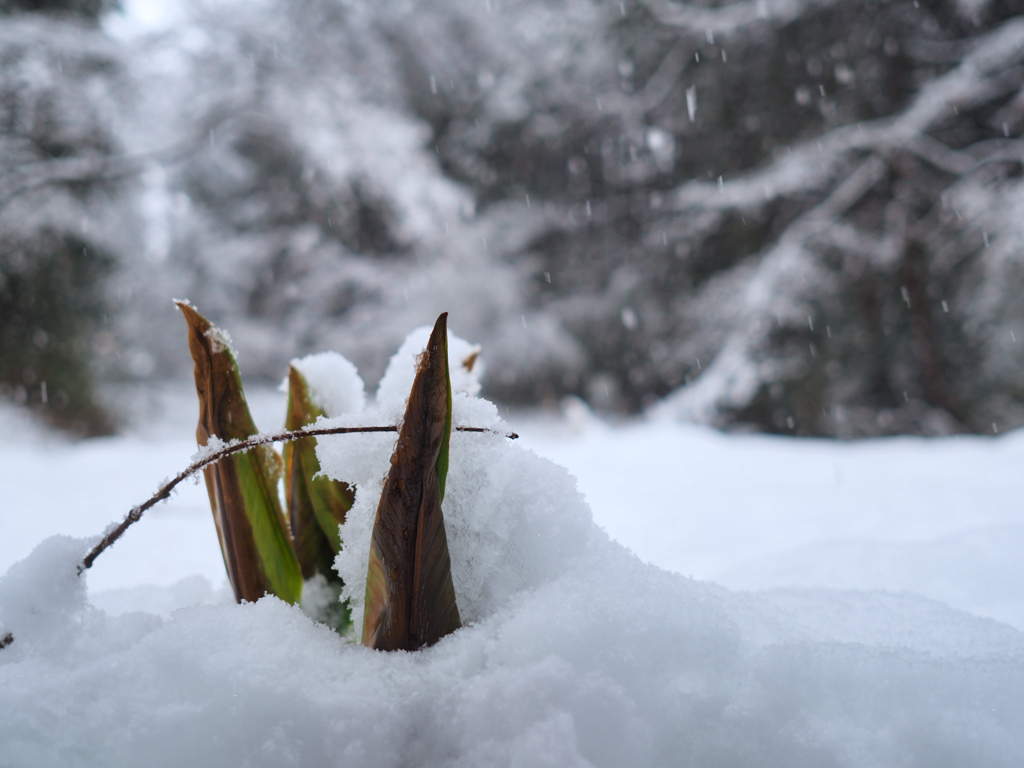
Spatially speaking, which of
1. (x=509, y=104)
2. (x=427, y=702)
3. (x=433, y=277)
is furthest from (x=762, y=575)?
(x=509, y=104)

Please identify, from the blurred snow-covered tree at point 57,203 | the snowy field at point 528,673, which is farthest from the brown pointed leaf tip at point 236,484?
the blurred snow-covered tree at point 57,203

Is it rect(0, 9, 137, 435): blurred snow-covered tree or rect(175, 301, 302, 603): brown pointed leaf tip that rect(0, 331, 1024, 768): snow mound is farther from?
rect(0, 9, 137, 435): blurred snow-covered tree

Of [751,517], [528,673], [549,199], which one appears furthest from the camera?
[549,199]

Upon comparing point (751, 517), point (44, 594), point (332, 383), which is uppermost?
point (332, 383)

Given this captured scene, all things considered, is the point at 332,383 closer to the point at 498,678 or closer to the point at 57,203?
the point at 498,678

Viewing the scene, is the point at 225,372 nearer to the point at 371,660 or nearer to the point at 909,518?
the point at 371,660

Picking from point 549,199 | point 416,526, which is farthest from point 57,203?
point 416,526

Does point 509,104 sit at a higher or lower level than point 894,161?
higher
